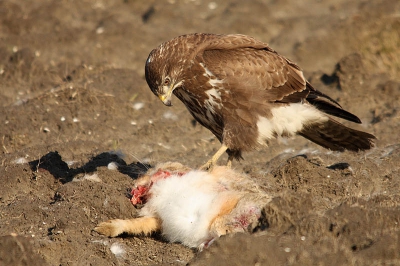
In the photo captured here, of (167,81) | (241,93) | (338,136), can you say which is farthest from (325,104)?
(167,81)

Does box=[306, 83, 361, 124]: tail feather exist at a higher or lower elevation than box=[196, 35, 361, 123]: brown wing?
lower

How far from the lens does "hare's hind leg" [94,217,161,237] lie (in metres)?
4.91

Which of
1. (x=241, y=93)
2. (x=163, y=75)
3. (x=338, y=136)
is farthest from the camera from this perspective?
(x=338, y=136)

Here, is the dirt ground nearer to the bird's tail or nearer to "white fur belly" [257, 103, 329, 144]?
the bird's tail

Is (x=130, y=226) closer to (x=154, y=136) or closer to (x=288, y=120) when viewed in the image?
(x=288, y=120)

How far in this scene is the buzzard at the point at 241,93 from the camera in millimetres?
6230

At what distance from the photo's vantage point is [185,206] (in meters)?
4.98

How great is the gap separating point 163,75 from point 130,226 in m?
1.63

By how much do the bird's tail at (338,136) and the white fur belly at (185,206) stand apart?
2.14 m

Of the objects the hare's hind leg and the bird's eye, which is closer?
the hare's hind leg

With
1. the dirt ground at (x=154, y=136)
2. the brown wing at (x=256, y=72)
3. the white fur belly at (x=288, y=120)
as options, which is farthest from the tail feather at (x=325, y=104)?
the dirt ground at (x=154, y=136)

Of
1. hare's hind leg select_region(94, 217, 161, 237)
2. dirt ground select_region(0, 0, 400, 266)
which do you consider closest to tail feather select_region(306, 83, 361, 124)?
dirt ground select_region(0, 0, 400, 266)

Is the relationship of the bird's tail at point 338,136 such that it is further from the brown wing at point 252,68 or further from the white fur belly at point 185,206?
the white fur belly at point 185,206

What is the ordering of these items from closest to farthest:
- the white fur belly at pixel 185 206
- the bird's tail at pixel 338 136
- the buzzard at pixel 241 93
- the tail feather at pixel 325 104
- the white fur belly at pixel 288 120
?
the white fur belly at pixel 185 206 < the buzzard at pixel 241 93 < the white fur belly at pixel 288 120 < the bird's tail at pixel 338 136 < the tail feather at pixel 325 104
